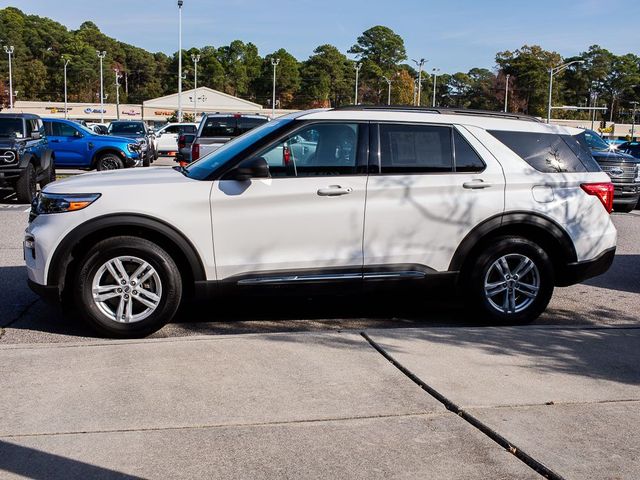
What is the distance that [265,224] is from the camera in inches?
236

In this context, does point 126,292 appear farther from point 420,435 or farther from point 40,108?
point 40,108

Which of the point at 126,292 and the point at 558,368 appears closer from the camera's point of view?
the point at 558,368

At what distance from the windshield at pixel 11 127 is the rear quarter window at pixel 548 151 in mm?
11349

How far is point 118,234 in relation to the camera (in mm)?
5965

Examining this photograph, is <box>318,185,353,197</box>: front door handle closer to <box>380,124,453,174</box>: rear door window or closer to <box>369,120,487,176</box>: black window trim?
<box>369,120,487,176</box>: black window trim

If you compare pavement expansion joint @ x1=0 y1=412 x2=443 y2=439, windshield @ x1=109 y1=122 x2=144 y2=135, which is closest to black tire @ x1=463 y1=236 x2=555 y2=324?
pavement expansion joint @ x1=0 y1=412 x2=443 y2=439

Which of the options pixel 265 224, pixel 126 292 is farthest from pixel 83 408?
pixel 265 224

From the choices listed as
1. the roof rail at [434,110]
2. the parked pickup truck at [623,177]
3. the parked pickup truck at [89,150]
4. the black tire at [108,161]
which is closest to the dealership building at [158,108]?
the parked pickup truck at [89,150]

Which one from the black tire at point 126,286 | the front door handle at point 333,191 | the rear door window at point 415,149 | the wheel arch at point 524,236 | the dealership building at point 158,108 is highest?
the dealership building at point 158,108

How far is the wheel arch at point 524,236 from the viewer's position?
20.9 ft

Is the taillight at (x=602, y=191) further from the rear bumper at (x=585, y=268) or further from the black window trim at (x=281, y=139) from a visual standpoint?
the black window trim at (x=281, y=139)

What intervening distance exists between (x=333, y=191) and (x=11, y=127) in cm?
→ 1102

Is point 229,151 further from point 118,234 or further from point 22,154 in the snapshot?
point 22,154

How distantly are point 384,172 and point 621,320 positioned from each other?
276cm
